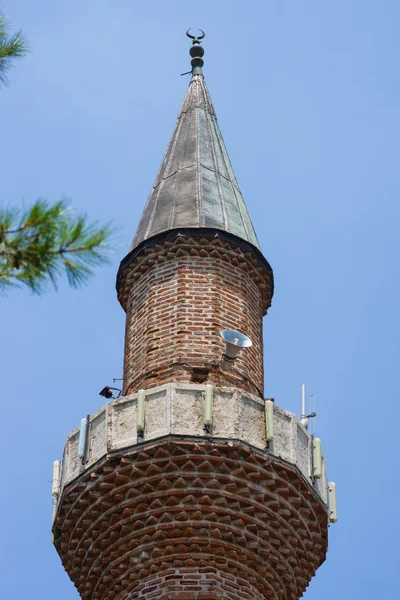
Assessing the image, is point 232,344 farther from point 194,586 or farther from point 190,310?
point 194,586

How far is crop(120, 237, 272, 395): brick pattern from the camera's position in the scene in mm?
16297

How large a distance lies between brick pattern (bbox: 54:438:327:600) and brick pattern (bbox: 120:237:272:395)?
136cm

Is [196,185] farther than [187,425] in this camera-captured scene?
Yes

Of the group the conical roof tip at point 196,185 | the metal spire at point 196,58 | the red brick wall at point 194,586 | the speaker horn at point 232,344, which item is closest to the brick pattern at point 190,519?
the red brick wall at point 194,586

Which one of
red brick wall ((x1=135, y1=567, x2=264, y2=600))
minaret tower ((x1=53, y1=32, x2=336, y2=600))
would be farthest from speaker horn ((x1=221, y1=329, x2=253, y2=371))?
red brick wall ((x1=135, y1=567, x2=264, y2=600))

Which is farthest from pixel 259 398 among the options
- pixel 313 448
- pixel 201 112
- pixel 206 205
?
pixel 201 112

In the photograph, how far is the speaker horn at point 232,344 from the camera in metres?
15.9

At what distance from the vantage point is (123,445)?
14992mm

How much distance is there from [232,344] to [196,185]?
3.37 m

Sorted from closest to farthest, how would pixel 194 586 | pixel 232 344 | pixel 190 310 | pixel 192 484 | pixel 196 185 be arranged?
pixel 194 586
pixel 192 484
pixel 232 344
pixel 190 310
pixel 196 185

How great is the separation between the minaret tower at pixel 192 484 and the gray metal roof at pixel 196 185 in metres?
1.56

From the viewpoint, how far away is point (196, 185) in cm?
1864

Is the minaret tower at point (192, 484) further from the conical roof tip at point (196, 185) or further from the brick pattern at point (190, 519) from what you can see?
the conical roof tip at point (196, 185)

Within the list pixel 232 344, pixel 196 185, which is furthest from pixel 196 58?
pixel 232 344
